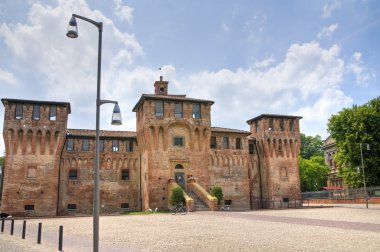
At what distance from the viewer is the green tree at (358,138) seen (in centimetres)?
4325

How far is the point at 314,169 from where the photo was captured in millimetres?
69562

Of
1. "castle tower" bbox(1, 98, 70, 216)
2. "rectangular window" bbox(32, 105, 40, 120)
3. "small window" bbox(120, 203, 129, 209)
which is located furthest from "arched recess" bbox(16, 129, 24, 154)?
"small window" bbox(120, 203, 129, 209)

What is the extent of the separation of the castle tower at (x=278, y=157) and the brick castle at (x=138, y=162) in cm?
14

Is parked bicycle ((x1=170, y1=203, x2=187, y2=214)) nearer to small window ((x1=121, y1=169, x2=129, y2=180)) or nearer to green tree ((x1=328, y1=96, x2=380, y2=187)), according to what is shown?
small window ((x1=121, y1=169, x2=129, y2=180))

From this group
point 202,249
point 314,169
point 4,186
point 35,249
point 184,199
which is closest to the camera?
point 202,249

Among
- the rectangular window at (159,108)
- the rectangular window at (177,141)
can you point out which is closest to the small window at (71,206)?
the rectangular window at (177,141)

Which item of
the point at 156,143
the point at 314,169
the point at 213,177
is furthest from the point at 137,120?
the point at 314,169

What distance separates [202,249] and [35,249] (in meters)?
6.25

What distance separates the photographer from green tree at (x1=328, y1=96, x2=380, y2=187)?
4325cm

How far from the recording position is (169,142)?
40.2 m

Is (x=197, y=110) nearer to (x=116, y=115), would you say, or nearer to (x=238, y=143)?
(x=238, y=143)

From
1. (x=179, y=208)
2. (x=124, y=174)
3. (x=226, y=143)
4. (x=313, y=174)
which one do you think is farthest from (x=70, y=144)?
(x=313, y=174)

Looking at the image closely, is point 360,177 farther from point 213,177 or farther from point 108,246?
point 108,246

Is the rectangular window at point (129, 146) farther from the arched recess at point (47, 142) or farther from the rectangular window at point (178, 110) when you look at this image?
the arched recess at point (47, 142)
